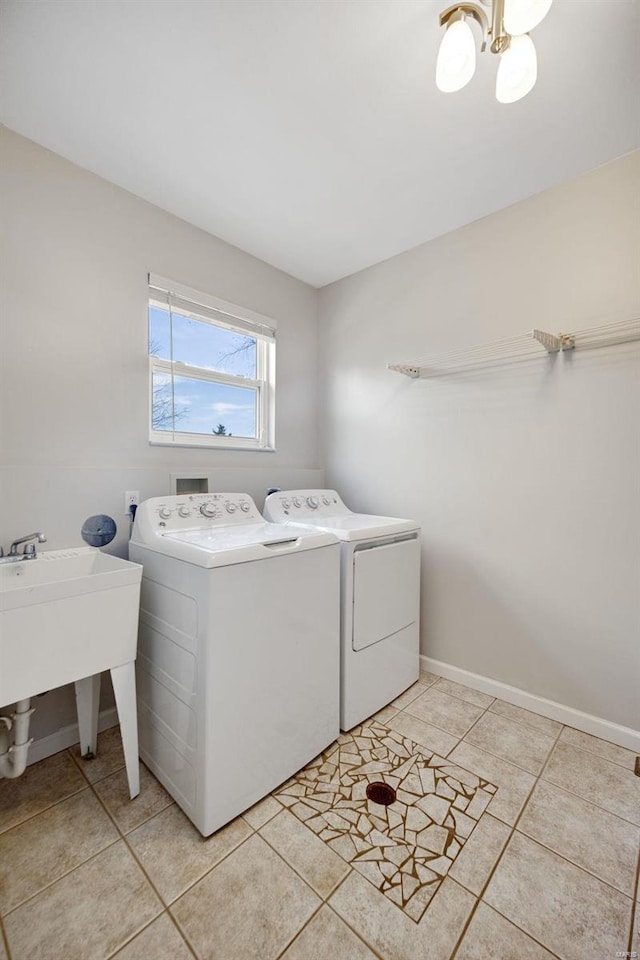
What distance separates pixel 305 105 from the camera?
1.43 m

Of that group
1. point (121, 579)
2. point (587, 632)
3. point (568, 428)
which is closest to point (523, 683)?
point (587, 632)

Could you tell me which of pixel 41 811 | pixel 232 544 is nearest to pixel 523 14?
pixel 232 544

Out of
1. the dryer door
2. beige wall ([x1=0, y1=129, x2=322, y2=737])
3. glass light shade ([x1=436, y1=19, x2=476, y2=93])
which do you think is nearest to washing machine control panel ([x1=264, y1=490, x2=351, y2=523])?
beige wall ([x1=0, y1=129, x2=322, y2=737])

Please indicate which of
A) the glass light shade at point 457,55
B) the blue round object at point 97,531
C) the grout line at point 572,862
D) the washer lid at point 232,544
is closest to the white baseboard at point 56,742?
the blue round object at point 97,531

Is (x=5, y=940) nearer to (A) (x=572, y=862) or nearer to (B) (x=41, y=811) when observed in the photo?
(B) (x=41, y=811)

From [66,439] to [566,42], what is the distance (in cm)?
223

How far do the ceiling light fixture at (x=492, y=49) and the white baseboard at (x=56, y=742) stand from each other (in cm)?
267

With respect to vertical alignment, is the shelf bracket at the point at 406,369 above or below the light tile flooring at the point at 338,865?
above

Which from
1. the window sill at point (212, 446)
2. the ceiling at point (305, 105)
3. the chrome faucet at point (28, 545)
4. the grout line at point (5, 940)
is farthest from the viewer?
the window sill at point (212, 446)

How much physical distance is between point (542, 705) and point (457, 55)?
8.11 feet

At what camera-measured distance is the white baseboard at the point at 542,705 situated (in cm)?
167

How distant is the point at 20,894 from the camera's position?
106 cm

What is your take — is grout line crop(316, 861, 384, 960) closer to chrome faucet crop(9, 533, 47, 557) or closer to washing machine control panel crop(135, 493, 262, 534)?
washing machine control panel crop(135, 493, 262, 534)

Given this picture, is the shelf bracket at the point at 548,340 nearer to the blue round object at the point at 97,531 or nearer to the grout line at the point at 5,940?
the blue round object at the point at 97,531
